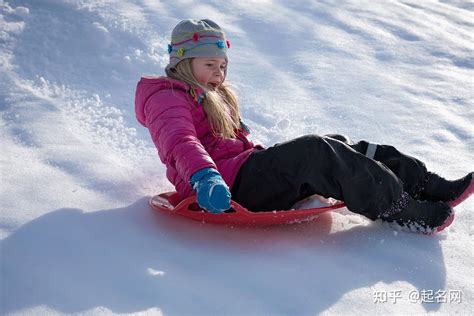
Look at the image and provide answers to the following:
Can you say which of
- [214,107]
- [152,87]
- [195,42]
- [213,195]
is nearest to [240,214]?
[213,195]

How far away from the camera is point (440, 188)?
94.7 inches

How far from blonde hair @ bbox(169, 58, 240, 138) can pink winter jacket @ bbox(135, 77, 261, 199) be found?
0.09 feet

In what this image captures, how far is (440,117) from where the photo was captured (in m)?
3.46

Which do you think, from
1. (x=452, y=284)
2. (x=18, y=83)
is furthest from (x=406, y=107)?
(x=18, y=83)

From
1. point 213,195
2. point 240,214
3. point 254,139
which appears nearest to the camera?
point 213,195

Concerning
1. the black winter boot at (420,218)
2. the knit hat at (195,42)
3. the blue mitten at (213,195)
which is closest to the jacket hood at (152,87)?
the knit hat at (195,42)

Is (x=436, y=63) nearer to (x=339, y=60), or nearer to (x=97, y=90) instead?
(x=339, y=60)

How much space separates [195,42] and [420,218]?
1145mm

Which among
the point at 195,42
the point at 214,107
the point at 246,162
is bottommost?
the point at 246,162

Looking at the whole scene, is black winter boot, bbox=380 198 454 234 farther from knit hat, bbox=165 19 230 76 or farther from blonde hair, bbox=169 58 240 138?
knit hat, bbox=165 19 230 76

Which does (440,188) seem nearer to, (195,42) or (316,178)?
(316,178)

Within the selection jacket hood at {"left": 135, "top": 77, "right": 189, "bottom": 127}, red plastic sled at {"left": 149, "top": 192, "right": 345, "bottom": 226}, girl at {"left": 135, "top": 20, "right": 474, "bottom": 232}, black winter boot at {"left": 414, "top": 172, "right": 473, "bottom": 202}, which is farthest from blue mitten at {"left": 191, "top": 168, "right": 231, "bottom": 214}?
black winter boot at {"left": 414, "top": 172, "right": 473, "bottom": 202}

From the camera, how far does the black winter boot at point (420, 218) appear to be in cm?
223

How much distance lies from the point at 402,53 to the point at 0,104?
2849 mm
